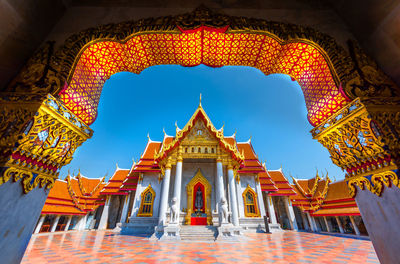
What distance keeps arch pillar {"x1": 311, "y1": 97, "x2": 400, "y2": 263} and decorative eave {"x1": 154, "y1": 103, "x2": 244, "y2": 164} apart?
322 inches

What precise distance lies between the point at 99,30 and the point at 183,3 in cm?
139

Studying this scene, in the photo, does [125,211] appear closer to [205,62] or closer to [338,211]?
[205,62]

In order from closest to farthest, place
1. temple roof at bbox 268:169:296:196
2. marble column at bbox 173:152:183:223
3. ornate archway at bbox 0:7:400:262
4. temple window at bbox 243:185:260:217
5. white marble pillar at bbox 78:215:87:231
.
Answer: ornate archway at bbox 0:7:400:262
marble column at bbox 173:152:183:223
temple window at bbox 243:185:260:217
temple roof at bbox 268:169:296:196
white marble pillar at bbox 78:215:87:231

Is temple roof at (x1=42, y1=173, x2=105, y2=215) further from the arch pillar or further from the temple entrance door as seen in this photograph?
the arch pillar

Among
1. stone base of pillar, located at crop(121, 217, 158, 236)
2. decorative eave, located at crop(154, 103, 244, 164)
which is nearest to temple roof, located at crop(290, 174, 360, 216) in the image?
decorative eave, located at crop(154, 103, 244, 164)

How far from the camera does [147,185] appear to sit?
39.8 feet

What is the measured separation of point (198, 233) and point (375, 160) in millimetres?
8473

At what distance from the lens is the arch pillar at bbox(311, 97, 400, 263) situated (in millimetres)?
1521

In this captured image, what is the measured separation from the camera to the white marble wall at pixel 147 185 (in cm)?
1130

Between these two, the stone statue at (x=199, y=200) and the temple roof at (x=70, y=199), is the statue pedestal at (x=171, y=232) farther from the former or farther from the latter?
the temple roof at (x=70, y=199)

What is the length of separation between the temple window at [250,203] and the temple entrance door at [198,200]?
2905 mm

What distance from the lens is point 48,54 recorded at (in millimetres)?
2148

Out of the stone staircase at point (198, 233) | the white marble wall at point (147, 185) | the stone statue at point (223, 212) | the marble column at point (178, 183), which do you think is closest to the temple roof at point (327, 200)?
the stone statue at point (223, 212)

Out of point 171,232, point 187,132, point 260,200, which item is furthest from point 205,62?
point 260,200
